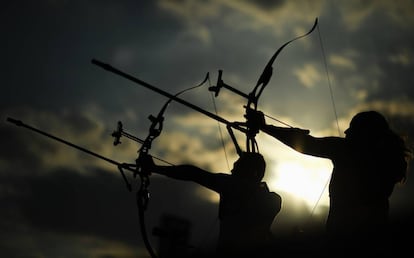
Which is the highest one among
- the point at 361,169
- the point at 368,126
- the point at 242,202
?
the point at 242,202

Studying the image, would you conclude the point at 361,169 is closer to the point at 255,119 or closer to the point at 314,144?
the point at 314,144

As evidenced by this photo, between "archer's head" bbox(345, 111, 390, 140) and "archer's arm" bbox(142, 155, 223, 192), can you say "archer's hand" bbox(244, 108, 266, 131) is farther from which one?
"archer's arm" bbox(142, 155, 223, 192)

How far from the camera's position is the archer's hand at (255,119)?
264 inches

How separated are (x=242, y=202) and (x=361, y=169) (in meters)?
2.27

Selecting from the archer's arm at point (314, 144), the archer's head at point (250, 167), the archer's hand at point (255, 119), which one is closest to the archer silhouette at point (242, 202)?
the archer's head at point (250, 167)

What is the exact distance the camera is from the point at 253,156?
8102mm

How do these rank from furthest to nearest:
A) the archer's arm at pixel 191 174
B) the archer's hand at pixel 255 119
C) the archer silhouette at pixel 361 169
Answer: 1. the archer's arm at pixel 191 174
2. the archer's hand at pixel 255 119
3. the archer silhouette at pixel 361 169

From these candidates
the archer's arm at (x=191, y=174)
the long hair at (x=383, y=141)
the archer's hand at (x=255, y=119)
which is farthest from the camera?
the archer's arm at (x=191, y=174)

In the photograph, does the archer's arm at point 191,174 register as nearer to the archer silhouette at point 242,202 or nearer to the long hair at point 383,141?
the archer silhouette at point 242,202

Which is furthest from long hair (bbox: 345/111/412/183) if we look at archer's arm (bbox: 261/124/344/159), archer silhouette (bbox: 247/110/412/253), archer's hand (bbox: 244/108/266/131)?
archer's hand (bbox: 244/108/266/131)

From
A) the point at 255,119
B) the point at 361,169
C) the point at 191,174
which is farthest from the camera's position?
the point at 191,174

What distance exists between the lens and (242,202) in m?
7.61

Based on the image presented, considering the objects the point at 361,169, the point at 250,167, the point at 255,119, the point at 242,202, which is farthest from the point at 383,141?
the point at 250,167

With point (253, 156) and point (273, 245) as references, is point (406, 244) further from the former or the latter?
point (253, 156)
